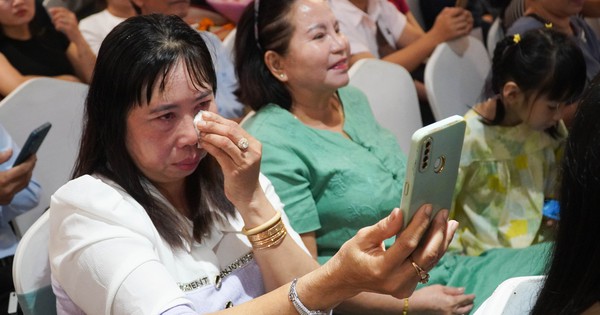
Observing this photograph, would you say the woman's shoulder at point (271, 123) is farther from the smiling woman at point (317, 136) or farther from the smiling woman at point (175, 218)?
the smiling woman at point (175, 218)

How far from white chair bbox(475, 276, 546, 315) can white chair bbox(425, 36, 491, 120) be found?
62.3 inches

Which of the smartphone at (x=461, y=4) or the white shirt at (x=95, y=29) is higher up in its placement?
the smartphone at (x=461, y=4)

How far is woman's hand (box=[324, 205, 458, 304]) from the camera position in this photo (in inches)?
47.1

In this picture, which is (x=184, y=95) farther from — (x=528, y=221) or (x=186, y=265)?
(x=528, y=221)

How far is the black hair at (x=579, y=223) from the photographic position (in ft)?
3.42

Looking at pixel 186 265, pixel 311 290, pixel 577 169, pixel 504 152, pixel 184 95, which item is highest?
pixel 577 169

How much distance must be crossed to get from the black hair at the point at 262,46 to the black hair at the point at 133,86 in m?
0.60

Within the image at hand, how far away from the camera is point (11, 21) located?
283cm

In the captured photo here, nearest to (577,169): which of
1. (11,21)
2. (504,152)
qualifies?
(504,152)

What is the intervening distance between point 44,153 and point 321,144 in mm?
854

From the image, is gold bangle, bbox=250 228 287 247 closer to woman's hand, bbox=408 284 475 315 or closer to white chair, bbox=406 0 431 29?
woman's hand, bbox=408 284 475 315

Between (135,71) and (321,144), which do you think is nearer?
(135,71)

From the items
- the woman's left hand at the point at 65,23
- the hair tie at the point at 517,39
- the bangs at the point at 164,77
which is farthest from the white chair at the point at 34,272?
the woman's left hand at the point at 65,23

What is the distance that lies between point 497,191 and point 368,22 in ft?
4.18
